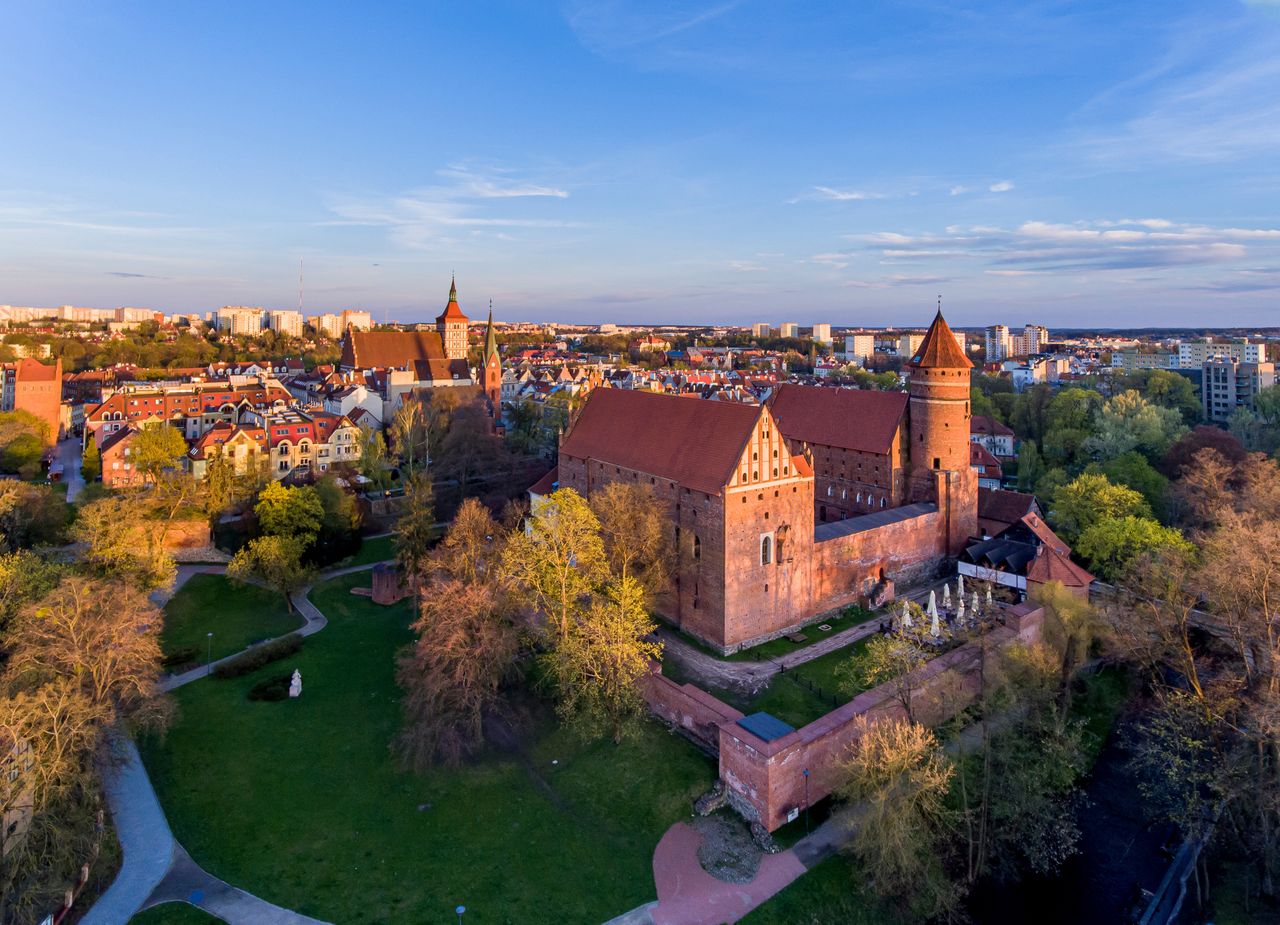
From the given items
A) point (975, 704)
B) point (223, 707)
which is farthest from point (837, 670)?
point (223, 707)

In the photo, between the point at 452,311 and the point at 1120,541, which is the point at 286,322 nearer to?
the point at 452,311

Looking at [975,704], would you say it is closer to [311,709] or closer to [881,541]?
[881,541]

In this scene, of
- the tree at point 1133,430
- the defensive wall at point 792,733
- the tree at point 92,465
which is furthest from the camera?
the tree at point 1133,430

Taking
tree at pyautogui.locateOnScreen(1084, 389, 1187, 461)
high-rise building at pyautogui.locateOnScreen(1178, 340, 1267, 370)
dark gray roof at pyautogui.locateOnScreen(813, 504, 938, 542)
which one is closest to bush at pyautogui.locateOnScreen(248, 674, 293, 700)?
dark gray roof at pyautogui.locateOnScreen(813, 504, 938, 542)

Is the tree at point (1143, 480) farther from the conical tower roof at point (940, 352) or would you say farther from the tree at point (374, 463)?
the tree at point (374, 463)

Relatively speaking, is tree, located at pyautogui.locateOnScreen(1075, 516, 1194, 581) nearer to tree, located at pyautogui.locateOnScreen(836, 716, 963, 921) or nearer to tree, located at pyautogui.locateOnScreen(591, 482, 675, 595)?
tree, located at pyautogui.locateOnScreen(836, 716, 963, 921)

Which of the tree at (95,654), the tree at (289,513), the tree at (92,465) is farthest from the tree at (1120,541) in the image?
the tree at (92,465)
